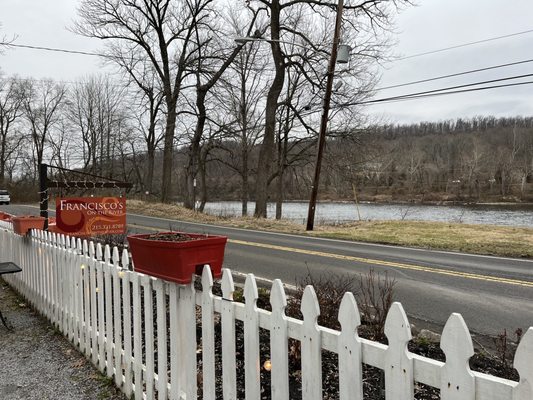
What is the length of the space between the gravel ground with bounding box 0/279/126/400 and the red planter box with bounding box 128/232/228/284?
1218 mm

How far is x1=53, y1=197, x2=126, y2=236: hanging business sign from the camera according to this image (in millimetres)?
6383

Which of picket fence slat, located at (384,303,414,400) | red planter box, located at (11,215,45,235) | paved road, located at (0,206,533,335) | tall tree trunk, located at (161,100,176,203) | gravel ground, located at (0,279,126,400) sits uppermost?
tall tree trunk, located at (161,100,176,203)

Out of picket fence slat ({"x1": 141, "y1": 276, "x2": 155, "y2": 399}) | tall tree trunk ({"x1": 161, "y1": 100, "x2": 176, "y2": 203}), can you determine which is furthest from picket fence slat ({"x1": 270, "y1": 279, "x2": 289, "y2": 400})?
tall tree trunk ({"x1": 161, "y1": 100, "x2": 176, "y2": 203})

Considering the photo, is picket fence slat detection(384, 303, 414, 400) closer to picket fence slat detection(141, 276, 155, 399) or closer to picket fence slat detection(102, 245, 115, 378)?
picket fence slat detection(141, 276, 155, 399)

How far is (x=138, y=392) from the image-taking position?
309 centimetres

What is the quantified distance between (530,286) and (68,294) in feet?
22.9

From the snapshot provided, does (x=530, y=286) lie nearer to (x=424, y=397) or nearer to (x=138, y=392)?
(x=424, y=397)

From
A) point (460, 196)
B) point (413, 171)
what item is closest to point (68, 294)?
point (460, 196)

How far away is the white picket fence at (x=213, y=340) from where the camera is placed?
1475 mm

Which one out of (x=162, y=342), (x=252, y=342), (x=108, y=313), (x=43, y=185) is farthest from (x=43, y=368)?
(x=43, y=185)

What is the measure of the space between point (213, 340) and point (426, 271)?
6754 mm

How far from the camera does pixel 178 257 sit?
2564 mm

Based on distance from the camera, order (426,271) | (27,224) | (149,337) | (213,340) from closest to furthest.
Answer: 1. (213,340)
2. (149,337)
3. (27,224)
4. (426,271)

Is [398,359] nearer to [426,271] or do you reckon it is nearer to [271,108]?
[426,271]
